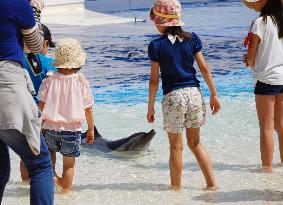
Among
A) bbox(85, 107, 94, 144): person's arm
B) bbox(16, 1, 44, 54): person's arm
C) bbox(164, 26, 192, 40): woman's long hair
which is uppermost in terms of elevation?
bbox(16, 1, 44, 54): person's arm

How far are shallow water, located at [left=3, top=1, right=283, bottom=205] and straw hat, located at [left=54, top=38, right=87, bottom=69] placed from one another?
103 centimetres

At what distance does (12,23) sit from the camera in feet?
11.6

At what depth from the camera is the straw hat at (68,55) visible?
4.66 meters

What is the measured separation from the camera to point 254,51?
16.8ft

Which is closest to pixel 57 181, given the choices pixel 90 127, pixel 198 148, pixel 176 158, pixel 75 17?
pixel 90 127

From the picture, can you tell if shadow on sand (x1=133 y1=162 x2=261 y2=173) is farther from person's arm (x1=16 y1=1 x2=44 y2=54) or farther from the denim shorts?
person's arm (x1=16 y1=1 x2=44 y2=54)

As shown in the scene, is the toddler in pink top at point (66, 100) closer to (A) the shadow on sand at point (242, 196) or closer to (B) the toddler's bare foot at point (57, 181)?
(B) the toddler's bare foot at point (57, 181)

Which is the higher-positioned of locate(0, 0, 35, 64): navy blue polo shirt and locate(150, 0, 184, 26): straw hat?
locate(0, 0, 35, 64): navy blue polo shirt

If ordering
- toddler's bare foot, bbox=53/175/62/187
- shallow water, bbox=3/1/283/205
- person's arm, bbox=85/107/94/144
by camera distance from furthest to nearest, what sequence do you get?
toddler's bare foot, bbox=53/175/62/187 → shallow water, bbox=3/1/283/205 → person's arm, bbox=85/107/94/144

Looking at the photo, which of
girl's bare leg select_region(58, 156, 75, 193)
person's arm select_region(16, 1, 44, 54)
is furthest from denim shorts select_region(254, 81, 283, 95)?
person's arm select_region(16, 1, 44, 54)

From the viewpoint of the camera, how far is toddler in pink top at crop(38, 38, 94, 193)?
4.67m

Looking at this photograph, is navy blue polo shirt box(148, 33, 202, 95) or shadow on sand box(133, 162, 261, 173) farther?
shadow on sand box(133, 162, 261, 173)

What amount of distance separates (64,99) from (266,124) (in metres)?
1.75

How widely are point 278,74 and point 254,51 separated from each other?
284mm
